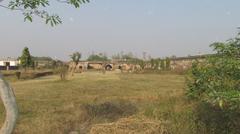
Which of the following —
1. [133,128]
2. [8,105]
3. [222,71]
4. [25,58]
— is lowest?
[133,128]

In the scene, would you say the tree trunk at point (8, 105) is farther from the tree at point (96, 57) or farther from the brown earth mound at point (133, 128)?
the tree at point (96, 57)

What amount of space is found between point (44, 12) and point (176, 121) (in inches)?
197

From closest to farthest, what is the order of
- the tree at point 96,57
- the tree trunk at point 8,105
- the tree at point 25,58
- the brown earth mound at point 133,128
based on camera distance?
1. the tree trunk at point 8,105
2. the brown earth mound at point 133,128
3. the tree at point 25,58
4. the tree at point 96,57

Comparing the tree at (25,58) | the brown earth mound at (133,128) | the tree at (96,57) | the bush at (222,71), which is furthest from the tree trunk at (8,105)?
the tree at (96,57)

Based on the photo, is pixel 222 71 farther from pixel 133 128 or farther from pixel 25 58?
pixel 25 58

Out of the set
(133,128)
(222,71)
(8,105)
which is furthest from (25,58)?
(222,71)

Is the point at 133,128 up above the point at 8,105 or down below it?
below

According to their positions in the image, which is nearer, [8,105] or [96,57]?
[8,105]

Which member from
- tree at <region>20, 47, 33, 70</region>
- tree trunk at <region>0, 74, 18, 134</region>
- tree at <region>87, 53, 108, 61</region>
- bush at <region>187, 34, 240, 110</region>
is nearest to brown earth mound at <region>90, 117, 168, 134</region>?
bush at <region>187, 34, 240, 110</region>

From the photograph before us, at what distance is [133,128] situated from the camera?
9.53m

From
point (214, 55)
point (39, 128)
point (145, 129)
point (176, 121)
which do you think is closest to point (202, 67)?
point (214, 55)

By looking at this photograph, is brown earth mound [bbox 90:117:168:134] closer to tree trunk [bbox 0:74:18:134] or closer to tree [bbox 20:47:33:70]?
tree trunk [bbox 0:74:18:134]

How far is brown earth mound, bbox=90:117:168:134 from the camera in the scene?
9.38m

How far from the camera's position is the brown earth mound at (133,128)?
30.8 ft
